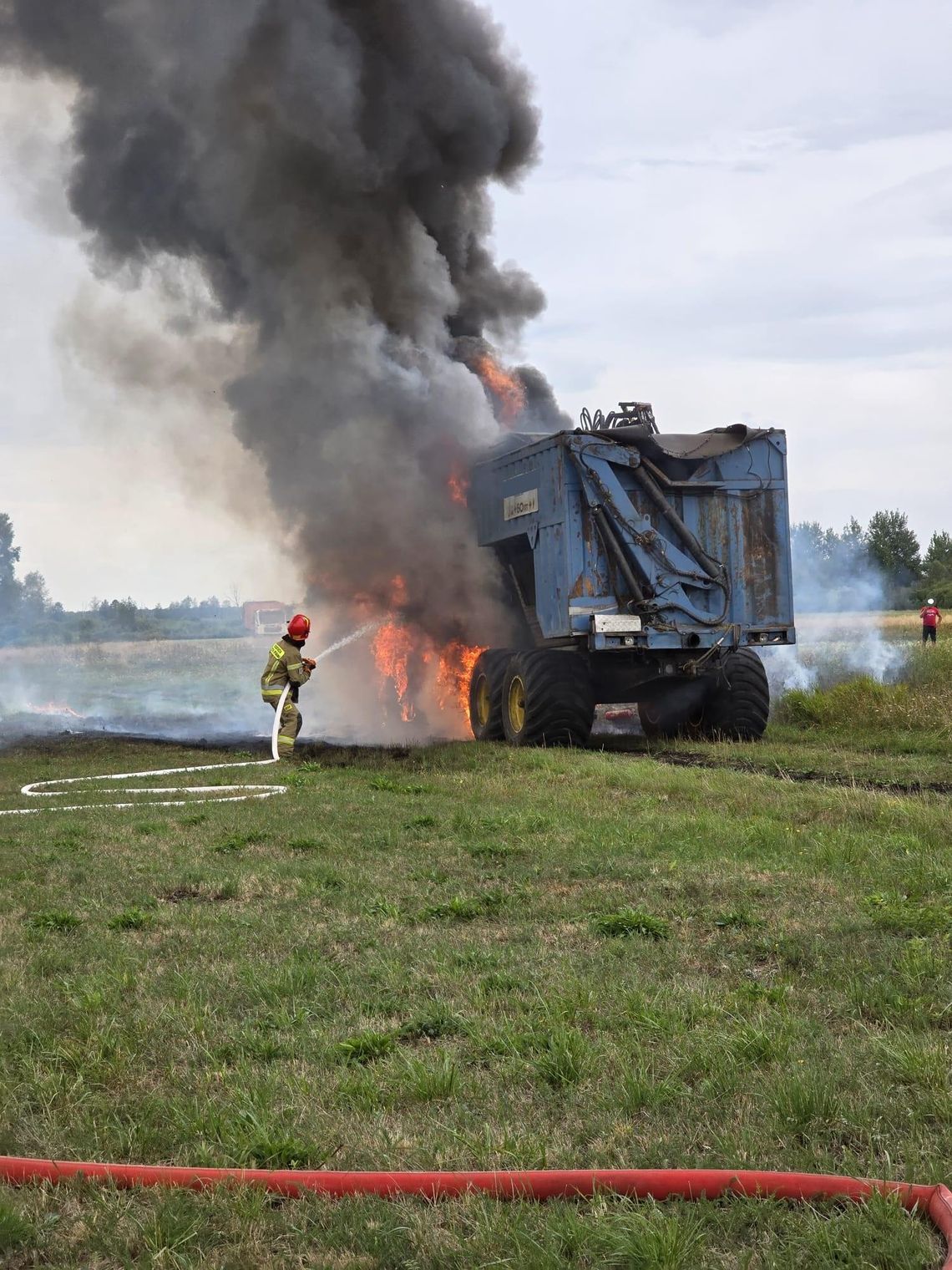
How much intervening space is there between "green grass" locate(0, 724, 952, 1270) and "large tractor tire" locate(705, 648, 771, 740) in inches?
285

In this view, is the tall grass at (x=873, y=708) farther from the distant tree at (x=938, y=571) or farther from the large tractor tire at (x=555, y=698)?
the distant tree at (x=938, y=571)

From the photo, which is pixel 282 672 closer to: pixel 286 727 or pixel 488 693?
pixel 286 727

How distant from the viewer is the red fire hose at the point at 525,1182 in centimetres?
317

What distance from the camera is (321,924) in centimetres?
648

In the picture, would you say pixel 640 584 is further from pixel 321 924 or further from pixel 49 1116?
pixel 49 1116

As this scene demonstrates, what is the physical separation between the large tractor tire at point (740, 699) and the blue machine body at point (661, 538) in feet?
1.99

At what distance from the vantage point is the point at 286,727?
50.4ft

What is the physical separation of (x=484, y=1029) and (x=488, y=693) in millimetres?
13104

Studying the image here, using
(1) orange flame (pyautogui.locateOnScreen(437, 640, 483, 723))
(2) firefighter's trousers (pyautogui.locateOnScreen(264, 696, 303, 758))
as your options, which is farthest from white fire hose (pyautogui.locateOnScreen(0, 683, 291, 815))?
(1) orange flame (pyautogui.locateOnScreen(437, 640, 483, 723))

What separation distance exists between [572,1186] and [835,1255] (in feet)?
2.11

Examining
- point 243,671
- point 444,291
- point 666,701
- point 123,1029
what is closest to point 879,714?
point 666,701

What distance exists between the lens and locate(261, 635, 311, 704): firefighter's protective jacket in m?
15.3

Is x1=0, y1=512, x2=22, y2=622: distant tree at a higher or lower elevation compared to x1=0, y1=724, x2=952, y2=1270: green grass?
higher

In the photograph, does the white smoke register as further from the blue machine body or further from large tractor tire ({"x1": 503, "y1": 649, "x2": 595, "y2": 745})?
large tractor tire ({"x1": 503, "y1": 649, "x2": 595, "y2": 745})
